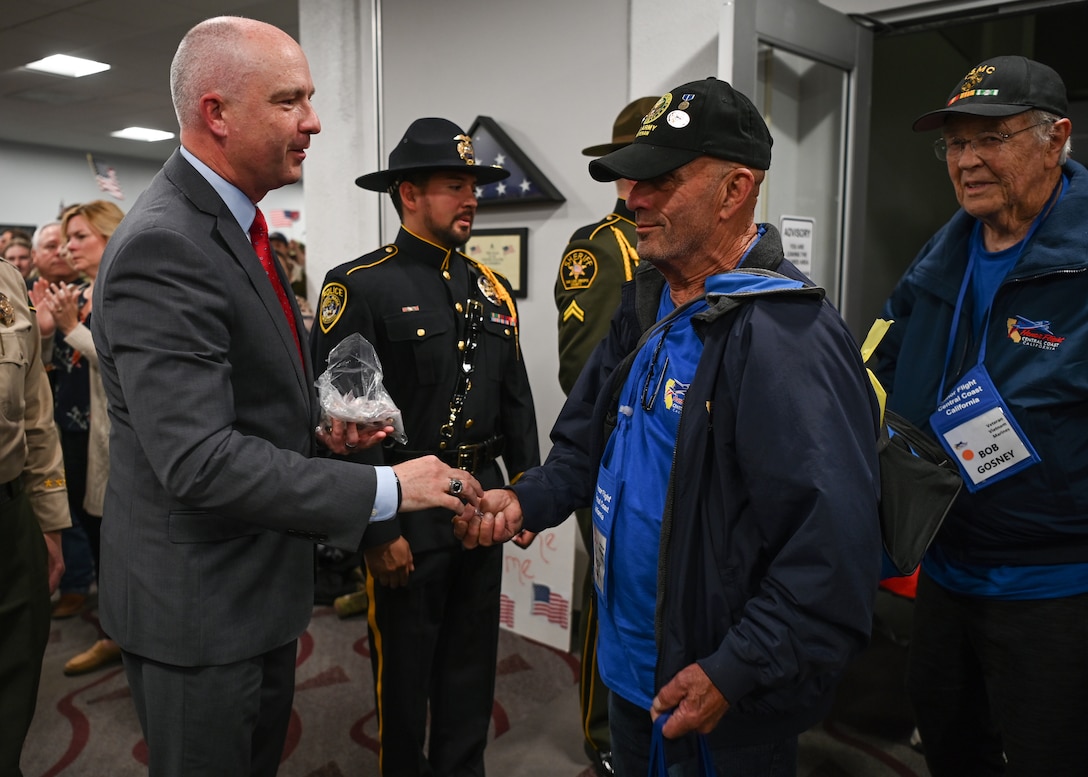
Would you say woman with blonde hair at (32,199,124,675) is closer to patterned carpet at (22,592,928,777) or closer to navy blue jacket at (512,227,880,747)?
patterned carpet at (22,592,928,777)

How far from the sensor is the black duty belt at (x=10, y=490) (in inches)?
76.2

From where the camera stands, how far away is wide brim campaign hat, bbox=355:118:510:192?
6.99 feet

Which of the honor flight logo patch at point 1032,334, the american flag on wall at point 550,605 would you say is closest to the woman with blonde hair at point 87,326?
the american flag on wall at point 550,605

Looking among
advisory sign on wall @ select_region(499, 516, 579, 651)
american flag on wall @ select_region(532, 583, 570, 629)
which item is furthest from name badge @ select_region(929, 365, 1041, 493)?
american flag on wall @ select_region(532, 583, 570, 629)

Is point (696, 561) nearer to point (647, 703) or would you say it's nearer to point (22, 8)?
point (647, 703)

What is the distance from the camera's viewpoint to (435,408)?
211 cm

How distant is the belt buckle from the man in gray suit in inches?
25.6

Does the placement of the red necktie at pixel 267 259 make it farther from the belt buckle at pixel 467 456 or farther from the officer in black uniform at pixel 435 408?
the belt buckle at pixel 467 456

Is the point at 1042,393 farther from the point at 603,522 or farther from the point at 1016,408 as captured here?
the point at 603,522

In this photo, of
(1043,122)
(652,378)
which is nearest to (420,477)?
(652,378)

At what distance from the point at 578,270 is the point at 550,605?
4.96 feet

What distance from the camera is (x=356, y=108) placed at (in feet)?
12.7

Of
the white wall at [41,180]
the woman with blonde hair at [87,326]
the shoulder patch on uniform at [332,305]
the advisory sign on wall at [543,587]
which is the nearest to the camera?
the shoulder patch on uniform at [332,305]

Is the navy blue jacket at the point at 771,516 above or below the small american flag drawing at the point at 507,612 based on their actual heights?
above
